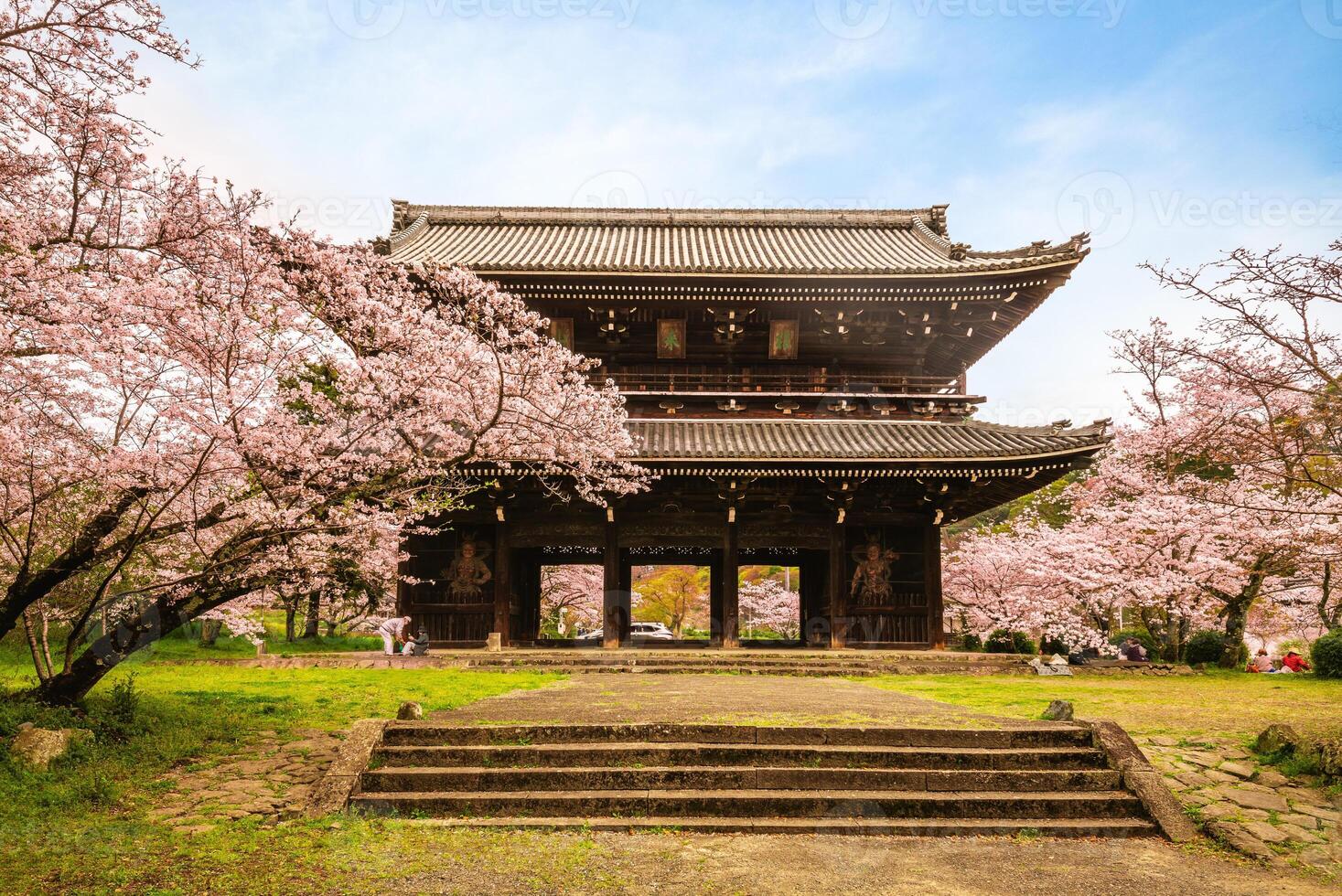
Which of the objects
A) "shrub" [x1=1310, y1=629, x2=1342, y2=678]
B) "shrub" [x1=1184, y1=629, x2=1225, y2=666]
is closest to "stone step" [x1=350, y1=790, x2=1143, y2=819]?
"shrub" [x1=1310, y1=629, x2=1342, y2=678]

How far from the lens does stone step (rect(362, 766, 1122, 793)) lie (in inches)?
267

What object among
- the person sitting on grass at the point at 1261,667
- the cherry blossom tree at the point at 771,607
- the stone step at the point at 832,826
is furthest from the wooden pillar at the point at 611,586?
the cherry blossom tree at the point at 771,607

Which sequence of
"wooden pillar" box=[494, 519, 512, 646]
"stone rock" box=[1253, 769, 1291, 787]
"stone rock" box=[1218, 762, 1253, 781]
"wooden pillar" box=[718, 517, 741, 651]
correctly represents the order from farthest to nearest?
"wooden pillar" box=[718, 517, 741, 651] < "wooden pillar" box=[494, 519, 512, 646] < "stone rock" box=[1218, 762, 1253, 781] < "stone rock" box=[1253, 769, 1291, 787]

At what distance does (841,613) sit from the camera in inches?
667

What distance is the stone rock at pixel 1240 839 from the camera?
5.73 meters

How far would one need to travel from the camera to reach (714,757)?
7109 mm

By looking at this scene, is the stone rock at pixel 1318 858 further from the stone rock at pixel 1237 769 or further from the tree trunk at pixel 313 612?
the tree trunk at pixel 313 612

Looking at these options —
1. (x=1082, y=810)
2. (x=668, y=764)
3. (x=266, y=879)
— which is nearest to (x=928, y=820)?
(x=1082, y=810)

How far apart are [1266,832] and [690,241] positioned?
61.8 feet

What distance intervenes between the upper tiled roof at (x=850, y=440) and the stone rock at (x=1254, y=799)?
8784 millimetres

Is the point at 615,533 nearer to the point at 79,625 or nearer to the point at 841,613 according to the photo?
the point at 841,613

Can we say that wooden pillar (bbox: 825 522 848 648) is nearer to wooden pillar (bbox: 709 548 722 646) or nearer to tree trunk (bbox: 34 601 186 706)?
wooden pillar (bbox: 709 548 722 646)

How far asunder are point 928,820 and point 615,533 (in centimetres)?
1121

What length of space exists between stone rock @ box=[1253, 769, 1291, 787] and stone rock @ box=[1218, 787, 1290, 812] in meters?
0.24
